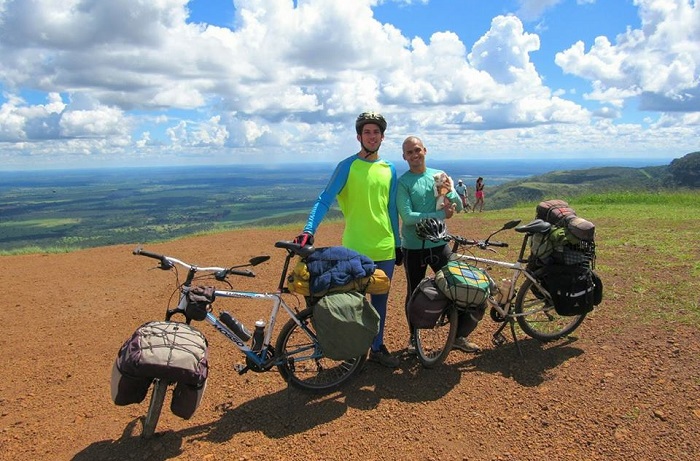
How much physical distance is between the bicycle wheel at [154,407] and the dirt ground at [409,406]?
127 millimetres

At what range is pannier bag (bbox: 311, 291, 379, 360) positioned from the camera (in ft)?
11.8

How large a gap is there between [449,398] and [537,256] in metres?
1.90

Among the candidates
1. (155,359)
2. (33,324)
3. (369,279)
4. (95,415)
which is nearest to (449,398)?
(369,279)

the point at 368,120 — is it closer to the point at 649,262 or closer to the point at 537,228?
the point at 537,228

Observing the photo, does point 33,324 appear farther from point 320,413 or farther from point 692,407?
point 692,407

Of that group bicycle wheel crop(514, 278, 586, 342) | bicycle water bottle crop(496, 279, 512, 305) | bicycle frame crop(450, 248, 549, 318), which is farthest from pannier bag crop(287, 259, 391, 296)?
bicycle wheel crop(514, 278, 586, 342)

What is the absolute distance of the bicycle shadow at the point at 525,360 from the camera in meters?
4.22

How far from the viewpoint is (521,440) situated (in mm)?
3326

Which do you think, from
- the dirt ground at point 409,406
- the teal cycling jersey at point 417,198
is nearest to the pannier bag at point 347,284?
the teal cycling jersey at point 417,198

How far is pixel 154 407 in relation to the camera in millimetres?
3279

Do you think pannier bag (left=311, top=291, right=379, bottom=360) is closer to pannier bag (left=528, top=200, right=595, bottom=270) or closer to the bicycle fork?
the bicycle fork

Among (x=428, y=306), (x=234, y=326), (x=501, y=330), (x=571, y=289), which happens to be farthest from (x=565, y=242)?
(x=234, y=326)

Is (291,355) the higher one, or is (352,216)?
(352,216)

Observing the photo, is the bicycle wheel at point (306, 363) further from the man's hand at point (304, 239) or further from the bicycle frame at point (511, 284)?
the bicycle frame at point (511, 284)
